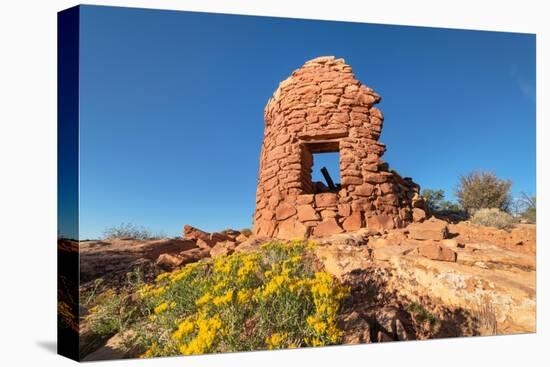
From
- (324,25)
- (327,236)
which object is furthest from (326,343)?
(324,25)

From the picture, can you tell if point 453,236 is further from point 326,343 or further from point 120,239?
point 120,239

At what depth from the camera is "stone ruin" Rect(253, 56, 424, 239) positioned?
6227 mm

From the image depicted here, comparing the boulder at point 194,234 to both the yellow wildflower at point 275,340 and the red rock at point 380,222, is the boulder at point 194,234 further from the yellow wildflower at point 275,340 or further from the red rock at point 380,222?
the yellow wildflower at point 275,340

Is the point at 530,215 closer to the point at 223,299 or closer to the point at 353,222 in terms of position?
the point at 353,222

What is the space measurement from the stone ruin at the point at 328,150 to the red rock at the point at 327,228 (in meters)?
0.01

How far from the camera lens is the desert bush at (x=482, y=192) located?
10.1 metres

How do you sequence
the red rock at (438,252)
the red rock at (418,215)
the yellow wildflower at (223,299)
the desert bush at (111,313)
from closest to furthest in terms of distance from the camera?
the yellow wildflower at (223,299) → the desert bush at (111,313) → the red rock at (438,252) → the red rock at (418,215)

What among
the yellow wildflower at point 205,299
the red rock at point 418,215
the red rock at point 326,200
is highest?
the red rock at point 326,200

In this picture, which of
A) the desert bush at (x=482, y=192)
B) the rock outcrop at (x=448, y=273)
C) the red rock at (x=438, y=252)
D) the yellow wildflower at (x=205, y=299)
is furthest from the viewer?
the desert bush at (x=482, y=192)

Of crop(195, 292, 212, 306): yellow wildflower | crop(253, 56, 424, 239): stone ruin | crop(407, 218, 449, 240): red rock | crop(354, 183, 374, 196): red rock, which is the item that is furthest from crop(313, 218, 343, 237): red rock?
crop(195, 292, 212, 306): yellow wildflower

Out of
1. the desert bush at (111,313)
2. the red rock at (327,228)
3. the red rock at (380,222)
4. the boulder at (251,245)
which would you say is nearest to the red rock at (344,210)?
the red rock at (327,228)

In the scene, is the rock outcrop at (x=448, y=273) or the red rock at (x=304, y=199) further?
the red rock at (x=304, y=199)

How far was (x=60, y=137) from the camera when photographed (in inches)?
172

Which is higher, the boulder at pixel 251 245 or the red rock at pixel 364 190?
the red rock at pixel 364 190
